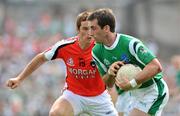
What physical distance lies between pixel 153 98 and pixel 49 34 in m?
12.8

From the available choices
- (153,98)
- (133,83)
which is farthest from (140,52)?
(153,98)

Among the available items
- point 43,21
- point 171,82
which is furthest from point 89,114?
point 43,21

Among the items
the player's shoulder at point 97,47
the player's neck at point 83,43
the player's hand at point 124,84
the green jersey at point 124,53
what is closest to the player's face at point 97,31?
the green jersey at point 124,53

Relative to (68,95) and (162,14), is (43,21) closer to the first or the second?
(162,14)

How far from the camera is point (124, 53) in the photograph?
372 inches

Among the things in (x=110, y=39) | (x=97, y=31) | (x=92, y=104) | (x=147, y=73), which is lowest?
(x=92, y=104)

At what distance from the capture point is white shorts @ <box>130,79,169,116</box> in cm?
976

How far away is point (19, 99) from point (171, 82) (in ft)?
13.8

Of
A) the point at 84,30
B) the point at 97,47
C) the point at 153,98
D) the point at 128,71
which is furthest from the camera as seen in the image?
the point at 84,30

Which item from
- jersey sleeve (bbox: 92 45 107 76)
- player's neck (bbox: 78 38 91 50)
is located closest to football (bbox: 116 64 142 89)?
jersey sleeve (bbox: 92 45 107 76)

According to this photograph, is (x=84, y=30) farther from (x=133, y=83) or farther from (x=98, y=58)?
(x=133, y=83)

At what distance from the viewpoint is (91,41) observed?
34.9 ft

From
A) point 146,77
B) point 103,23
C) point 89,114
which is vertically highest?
point 103,23

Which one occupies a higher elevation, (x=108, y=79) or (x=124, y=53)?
(x=124, y=53)
